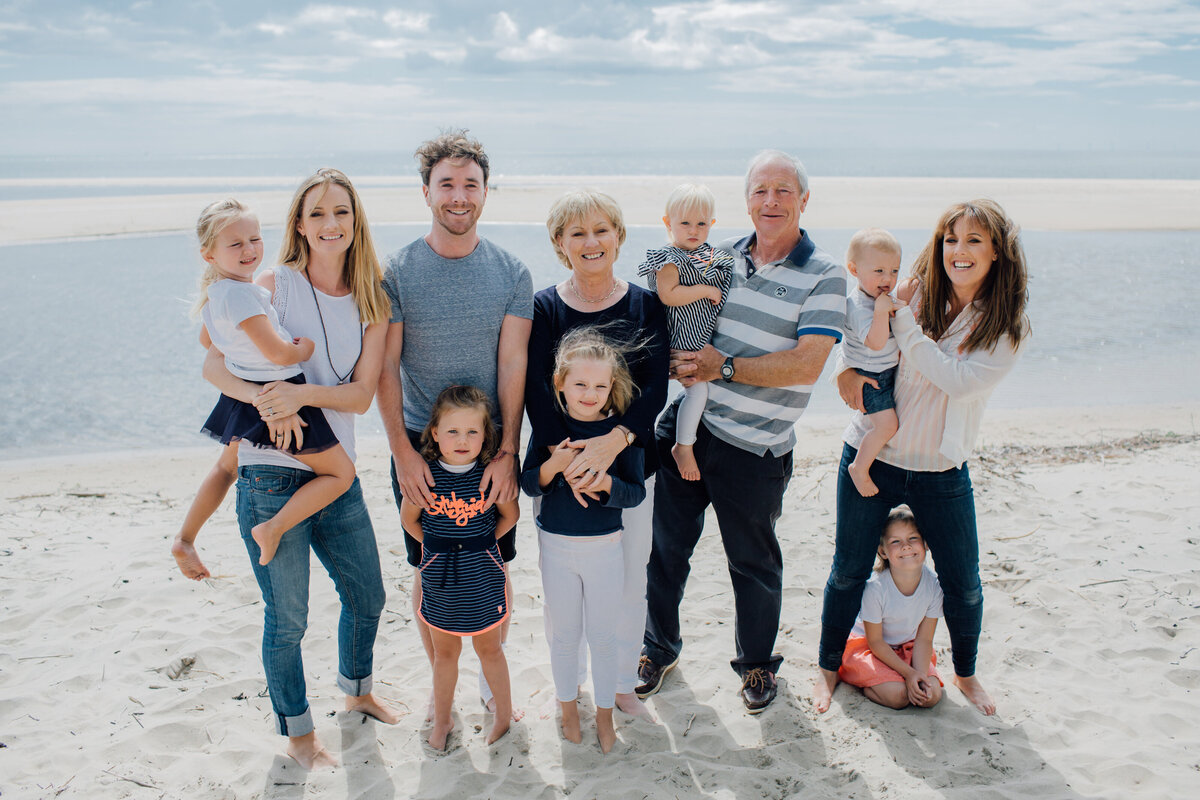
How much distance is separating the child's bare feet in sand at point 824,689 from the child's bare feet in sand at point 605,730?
0.97 m

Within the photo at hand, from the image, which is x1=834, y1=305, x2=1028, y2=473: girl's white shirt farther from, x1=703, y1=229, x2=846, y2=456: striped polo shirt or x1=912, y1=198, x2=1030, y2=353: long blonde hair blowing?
x1=703, y1=229, x2=846, y2=456: striped polo shirt

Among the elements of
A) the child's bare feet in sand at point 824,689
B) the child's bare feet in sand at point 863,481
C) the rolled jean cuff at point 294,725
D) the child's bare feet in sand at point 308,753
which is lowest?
the child's bare feet in sand at point 308,753

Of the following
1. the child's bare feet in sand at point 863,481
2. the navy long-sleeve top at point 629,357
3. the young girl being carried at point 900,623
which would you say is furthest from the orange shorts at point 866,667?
the navy long-sleeve top at point 629,357

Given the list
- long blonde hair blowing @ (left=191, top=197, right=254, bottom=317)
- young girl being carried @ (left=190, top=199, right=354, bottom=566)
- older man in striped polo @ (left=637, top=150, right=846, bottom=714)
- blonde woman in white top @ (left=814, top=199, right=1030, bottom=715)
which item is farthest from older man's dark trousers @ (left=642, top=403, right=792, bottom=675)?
long blonde hair blowing @ (left=191, top=197, right=254, bottom=317)

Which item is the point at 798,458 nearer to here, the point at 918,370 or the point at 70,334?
the point at 918,370

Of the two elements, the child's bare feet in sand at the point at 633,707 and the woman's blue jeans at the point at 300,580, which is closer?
the woman's blue jeans at the point at 300,580

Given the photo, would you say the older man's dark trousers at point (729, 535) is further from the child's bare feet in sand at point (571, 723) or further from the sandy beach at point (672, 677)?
the child's bare feet in sand at point (571, 723)

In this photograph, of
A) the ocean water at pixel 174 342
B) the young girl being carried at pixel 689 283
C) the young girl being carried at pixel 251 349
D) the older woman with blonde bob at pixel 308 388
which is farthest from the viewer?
the ocean water at pixel 174 342

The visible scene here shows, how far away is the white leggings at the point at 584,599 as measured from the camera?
3211 millimetres

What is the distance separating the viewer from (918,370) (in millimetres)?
3244

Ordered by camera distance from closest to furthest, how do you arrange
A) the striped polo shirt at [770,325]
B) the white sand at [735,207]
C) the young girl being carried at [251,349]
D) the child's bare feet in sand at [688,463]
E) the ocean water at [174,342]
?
the young girl being carried at [251,349], the striped polo shirt at [770,325], the child's bare feet in sand at [688,463], the ocean water at [174,342], the white sand at [735,207]

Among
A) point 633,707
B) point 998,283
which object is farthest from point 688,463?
point 998,283

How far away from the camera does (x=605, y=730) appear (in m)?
3.33

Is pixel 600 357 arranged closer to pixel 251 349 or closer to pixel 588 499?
pixel 588 499
